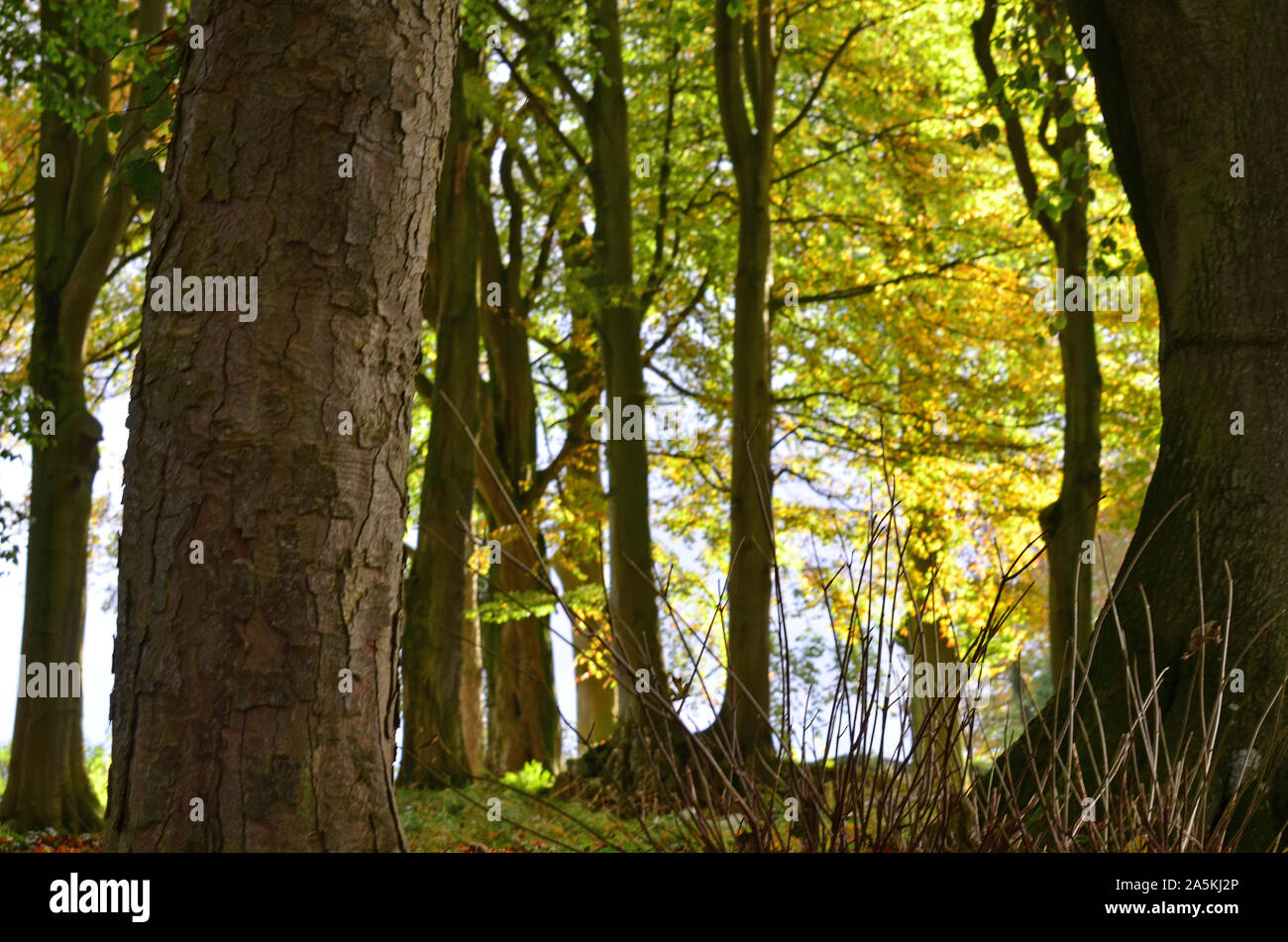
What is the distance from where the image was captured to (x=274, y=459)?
2742 mm

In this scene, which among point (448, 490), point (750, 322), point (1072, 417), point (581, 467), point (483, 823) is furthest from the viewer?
point (581, 467)

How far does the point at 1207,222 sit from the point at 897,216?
513 inches

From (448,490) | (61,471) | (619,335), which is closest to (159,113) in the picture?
(61,471)

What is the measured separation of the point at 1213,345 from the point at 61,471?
33.1 feet

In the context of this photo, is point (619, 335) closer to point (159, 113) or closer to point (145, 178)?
point (159, 113)

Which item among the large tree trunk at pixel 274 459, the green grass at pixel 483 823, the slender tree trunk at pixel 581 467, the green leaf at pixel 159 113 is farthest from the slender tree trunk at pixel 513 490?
the large tree trunk at pixel 274 459

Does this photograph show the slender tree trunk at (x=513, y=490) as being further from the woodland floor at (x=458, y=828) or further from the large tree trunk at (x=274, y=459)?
the large tree trunk at (x=274, y=459)

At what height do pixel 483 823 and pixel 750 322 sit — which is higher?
pixel 750 322

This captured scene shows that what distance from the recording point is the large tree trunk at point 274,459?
2.68 meters

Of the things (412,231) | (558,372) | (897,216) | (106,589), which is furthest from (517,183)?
(412,231)

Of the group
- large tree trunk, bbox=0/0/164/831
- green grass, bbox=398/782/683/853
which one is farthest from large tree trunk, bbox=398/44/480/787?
large tree trunk, bbox=0/0/164/831

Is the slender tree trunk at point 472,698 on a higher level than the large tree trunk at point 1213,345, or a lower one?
lower

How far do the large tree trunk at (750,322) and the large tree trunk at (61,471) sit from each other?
19.6 ft

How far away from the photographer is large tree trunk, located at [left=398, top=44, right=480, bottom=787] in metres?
13.2
